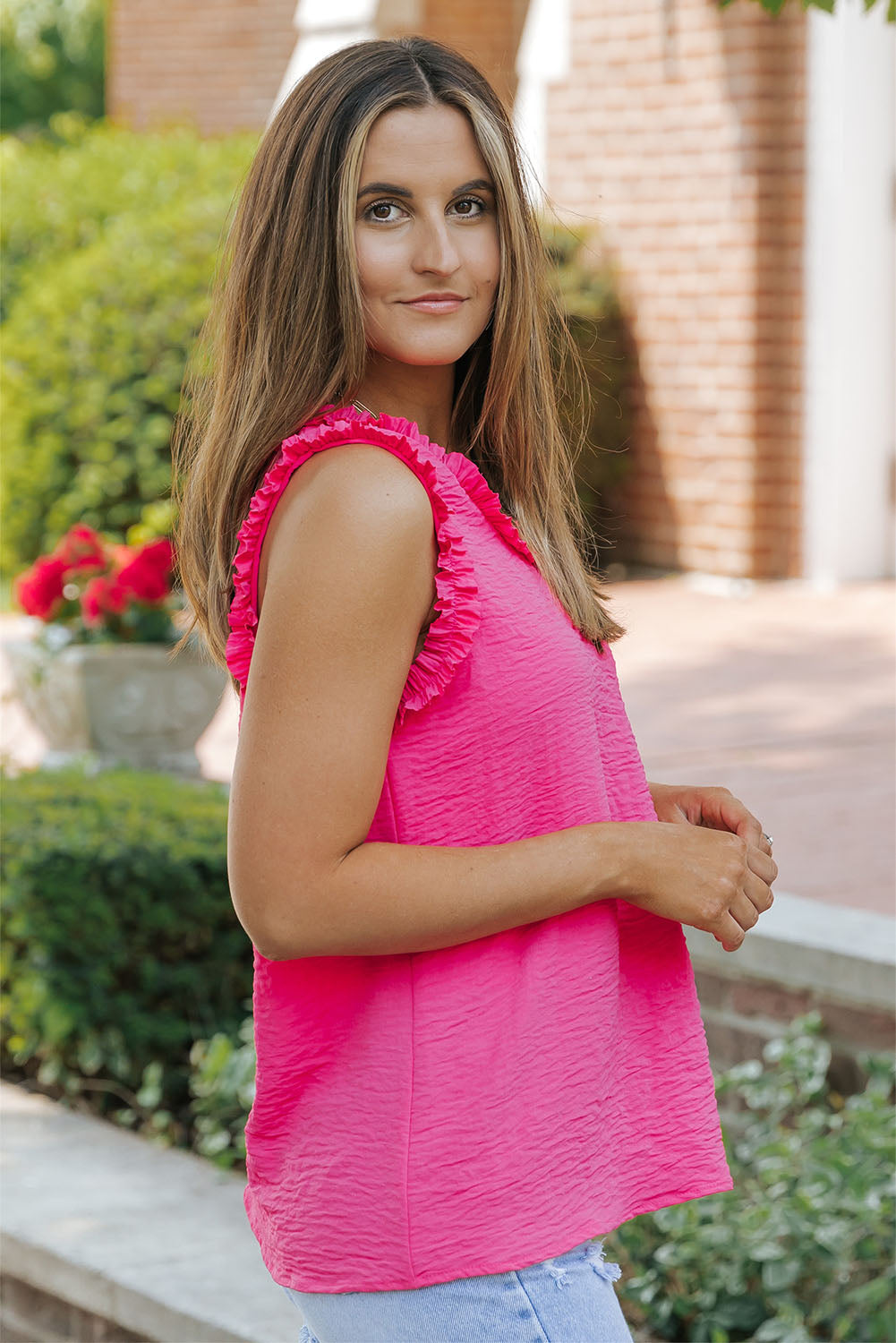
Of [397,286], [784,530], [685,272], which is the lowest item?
[784,530]

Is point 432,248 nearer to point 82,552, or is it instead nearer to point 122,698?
point 122,698

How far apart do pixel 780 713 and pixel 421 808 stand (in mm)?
5600

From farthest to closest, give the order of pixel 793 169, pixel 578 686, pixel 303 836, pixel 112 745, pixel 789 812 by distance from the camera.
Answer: pixel 793 169 → pixel 112 745 → pixel 789 812 → pixel 578 686 → pixel 303 836

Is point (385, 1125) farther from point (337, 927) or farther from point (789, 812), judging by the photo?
point (789, 812)

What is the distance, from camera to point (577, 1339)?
1433 mm

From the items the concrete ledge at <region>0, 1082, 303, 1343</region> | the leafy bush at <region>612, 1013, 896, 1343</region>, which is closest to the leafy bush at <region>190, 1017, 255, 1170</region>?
the concrete ledge at <region>0, 1082, 303, 1343</region>

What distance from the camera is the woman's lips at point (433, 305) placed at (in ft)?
5.06

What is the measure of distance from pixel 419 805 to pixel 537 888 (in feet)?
0.38

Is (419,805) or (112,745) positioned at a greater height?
(419,805)

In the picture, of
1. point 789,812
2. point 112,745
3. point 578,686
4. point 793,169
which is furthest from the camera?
point 793,169

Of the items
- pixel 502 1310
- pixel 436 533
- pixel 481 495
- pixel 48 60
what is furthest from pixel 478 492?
pixel 48 60

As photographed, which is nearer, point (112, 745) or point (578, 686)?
point (578, 686)

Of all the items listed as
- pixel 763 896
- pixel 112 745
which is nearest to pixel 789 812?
pixel 112 745

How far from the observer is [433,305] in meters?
1.55
